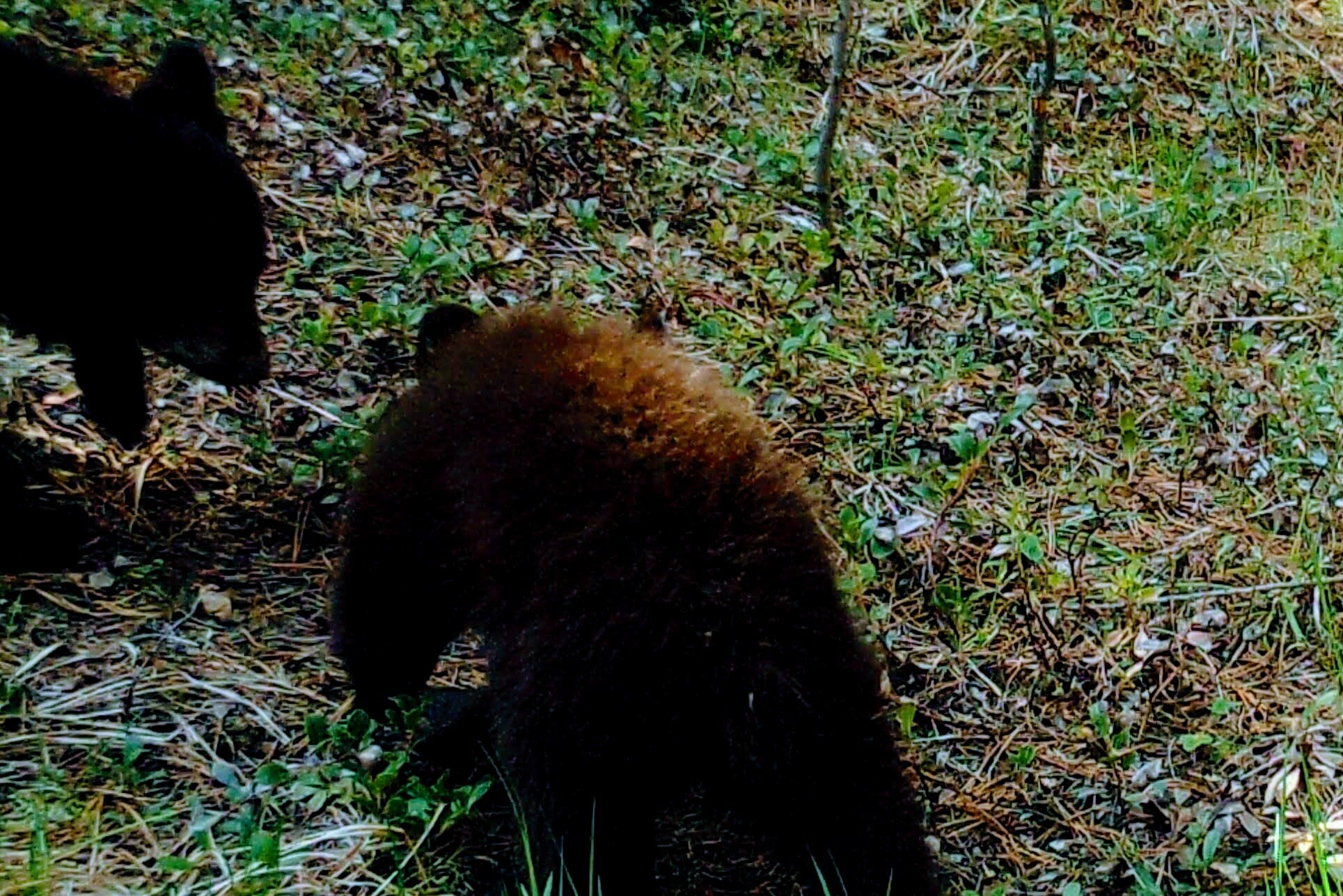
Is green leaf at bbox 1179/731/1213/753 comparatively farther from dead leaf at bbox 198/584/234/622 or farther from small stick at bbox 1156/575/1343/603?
dead leaf at bbox 198/584/234/622

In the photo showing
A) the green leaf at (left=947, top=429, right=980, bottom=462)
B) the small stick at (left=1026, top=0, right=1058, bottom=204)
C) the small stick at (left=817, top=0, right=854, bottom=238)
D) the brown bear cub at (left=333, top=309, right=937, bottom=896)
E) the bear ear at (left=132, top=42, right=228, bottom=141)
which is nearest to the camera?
the brown bear cub at (left=333, top=309, right=937, bottom=896)

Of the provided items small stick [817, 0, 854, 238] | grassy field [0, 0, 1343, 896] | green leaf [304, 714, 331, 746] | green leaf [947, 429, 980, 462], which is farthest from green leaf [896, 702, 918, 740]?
small stick [817, 0, 854, 238]

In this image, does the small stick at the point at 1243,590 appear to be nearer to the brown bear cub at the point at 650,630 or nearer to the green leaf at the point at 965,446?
the green leaf at the point at 965,446

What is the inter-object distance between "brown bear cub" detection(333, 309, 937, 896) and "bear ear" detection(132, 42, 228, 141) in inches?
Answer: 63.4

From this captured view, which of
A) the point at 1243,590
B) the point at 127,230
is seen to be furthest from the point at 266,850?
the point at 1243,590

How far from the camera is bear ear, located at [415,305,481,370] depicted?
3.65 m

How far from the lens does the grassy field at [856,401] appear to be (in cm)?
344

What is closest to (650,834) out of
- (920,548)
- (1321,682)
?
(920,548)

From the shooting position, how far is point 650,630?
2.69 metres

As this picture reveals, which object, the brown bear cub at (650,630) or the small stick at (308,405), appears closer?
the brown bear cub at (650,630)

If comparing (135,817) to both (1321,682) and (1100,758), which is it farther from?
(1321,682)

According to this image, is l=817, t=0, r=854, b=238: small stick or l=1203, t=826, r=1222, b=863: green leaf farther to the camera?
l=817, t=0, r=854, b=238: small stick

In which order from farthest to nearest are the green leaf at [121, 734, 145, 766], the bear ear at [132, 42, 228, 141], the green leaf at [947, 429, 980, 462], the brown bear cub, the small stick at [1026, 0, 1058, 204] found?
the small stick at [1026, 0, 1058, 204], the green leaf at [947, 429, 980, 462], the bear ear at [132, 42, 228, 141], the green leaf at [121, 734, 145, 766], the brown bear cub

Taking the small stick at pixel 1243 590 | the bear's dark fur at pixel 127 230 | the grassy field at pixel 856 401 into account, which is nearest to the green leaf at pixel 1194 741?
the grassy field at pixel 856 401
